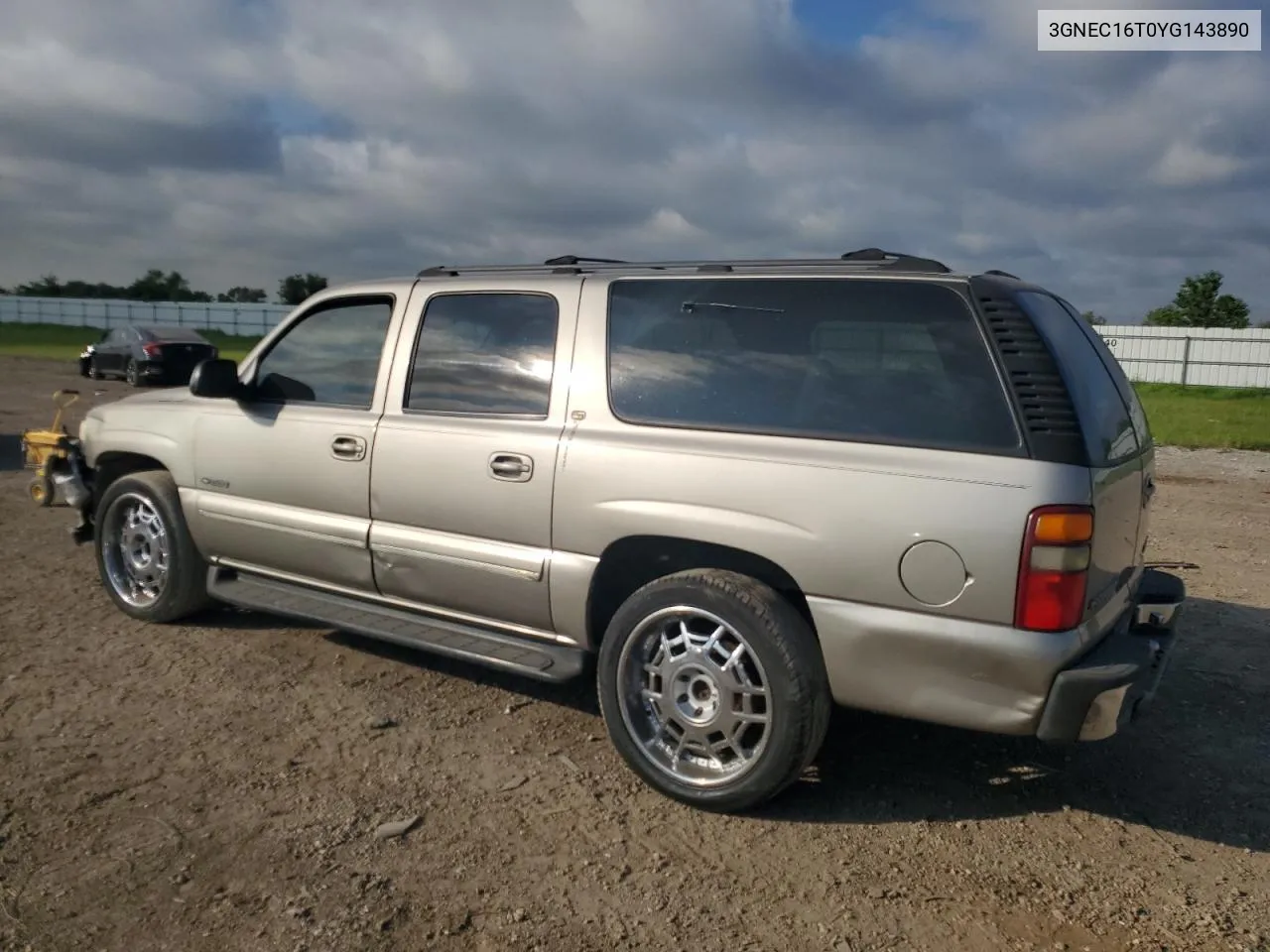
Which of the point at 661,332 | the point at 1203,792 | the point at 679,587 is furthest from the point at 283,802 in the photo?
the point at 1203,792

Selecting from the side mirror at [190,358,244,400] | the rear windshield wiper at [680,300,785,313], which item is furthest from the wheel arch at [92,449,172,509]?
the rear windshield wiper at [680,300,785,313]

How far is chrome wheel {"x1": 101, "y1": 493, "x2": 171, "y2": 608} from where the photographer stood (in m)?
5.48

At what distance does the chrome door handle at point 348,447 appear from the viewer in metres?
4.53

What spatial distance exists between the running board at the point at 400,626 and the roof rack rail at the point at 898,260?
6.05 feet

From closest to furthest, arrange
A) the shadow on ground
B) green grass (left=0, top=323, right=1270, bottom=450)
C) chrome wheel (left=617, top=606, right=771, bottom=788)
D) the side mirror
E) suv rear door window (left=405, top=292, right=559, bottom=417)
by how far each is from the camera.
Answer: chrome wheel (left=617, top=606, right=771, bottom=788) < the shadow on ground < suv rear door window (left=405, top=292, right=559, bottom=417) < the side mirror < green grass (left=0, top=323, right=1270, bottom=450)

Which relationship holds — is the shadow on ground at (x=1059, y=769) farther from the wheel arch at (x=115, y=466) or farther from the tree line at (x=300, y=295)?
the tree line at (x=300, y=295)

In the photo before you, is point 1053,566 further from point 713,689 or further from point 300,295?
point 300,295

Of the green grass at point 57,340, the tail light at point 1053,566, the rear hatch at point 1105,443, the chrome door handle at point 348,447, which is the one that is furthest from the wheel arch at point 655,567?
the green grass at point 57,340

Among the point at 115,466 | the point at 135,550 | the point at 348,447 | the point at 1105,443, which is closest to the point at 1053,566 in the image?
the point at 1105,443

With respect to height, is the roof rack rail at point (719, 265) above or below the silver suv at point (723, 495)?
above

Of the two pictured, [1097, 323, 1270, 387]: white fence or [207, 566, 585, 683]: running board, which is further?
[1097, 323, 1270, 387]: white fence

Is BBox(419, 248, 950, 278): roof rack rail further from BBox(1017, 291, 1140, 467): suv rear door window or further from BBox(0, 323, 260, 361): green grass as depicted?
BBox(0, 323, 260, 361): green grass

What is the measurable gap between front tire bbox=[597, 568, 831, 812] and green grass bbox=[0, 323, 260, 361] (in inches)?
1434

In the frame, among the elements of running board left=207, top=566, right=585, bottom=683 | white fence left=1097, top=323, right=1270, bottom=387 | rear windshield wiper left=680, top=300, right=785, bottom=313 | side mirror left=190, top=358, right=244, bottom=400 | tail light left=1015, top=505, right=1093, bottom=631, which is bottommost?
running board left=207, top=566, right=585, bottom=683
